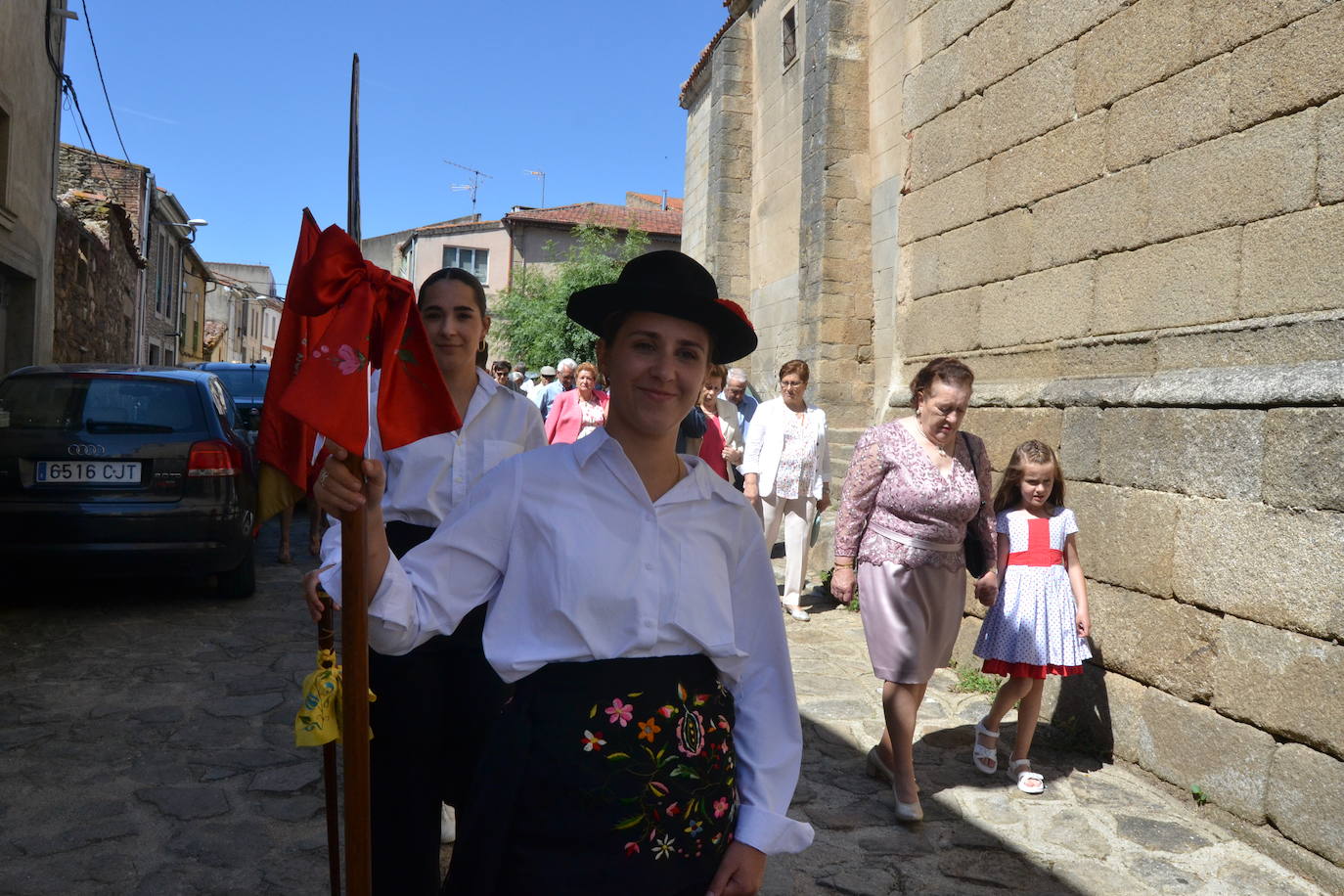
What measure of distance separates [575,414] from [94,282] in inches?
524

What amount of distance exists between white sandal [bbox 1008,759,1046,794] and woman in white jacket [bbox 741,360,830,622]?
3364 mm

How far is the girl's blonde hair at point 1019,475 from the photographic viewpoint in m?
4.86

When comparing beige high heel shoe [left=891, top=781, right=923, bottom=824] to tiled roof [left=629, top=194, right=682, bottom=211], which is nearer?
beige high heel shoe [left=891, top=781, right=923, bottom=824]

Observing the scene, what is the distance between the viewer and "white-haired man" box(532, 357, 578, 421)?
39.1 ft

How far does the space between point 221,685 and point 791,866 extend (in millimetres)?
3386

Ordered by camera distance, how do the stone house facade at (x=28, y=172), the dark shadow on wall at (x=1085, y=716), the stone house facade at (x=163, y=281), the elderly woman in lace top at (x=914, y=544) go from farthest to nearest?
the stone house facade at (x=163, y=281)
the stone house facade at (x=28, y=172)
the dark shadow on wall at (x=1085, y=716)
the elderly woman in lace top at (x=914, y=544)

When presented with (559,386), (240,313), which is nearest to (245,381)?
(559,386)

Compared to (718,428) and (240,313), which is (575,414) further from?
(240,313)

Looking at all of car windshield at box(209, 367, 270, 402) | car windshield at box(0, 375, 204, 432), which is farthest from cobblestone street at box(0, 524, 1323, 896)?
car windshield at box(209, 367, 270, 402)

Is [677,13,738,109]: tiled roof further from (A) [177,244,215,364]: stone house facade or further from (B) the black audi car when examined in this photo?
(A) [177,244,215,364]: stone house facade

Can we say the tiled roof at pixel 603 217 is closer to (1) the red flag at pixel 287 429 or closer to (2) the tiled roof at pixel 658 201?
(2) the tiled roof at pixel 658 201

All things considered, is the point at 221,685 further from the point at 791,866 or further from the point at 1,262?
the point at 1,262

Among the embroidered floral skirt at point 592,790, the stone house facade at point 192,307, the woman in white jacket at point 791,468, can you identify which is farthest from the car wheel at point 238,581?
the stone house facade at point 192,307

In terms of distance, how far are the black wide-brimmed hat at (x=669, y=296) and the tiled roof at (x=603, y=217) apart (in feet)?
123
